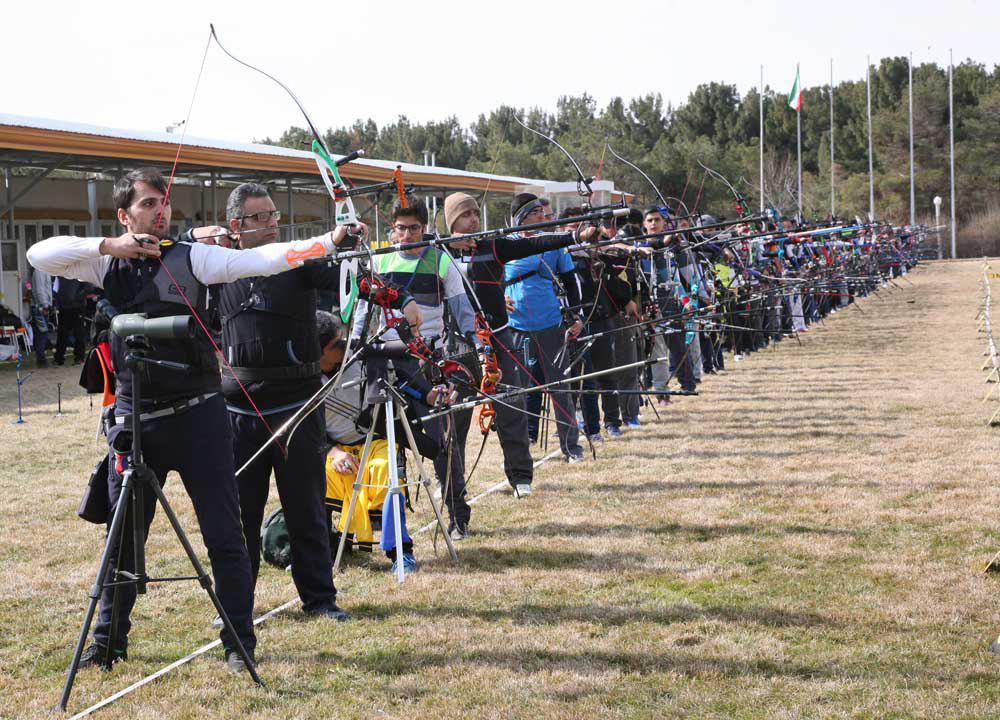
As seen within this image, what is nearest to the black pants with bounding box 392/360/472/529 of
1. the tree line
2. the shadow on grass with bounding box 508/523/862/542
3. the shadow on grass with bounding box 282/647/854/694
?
the shadow on grass with bounding box 508/523/862/542

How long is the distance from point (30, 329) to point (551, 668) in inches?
616

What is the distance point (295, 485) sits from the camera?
4293 millimetres

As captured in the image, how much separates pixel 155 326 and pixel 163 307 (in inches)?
10.9

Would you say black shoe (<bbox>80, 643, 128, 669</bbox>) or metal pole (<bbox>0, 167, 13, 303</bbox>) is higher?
metal pole (<bbox>0, 167, 13, 303</bbox>)

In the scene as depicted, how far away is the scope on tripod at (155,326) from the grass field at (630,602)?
46.9 inches

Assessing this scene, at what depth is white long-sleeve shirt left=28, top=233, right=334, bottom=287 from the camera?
3443 millimetres

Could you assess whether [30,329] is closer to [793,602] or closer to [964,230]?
[793,602]

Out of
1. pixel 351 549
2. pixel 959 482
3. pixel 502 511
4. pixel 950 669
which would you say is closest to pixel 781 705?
pixel 950 669

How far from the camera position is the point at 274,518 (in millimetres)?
5355

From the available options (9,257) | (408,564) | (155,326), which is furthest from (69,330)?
(155,326)

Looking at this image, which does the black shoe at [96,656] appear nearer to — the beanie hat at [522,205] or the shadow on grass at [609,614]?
the shadow on grass at [609,614]

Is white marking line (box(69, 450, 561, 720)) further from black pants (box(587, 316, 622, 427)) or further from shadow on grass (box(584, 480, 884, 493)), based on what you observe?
black pants (box(587, 316, 622, 427))

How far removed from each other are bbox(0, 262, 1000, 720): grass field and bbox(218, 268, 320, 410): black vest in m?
0.92

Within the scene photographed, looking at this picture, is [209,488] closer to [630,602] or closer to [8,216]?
[630,602]
